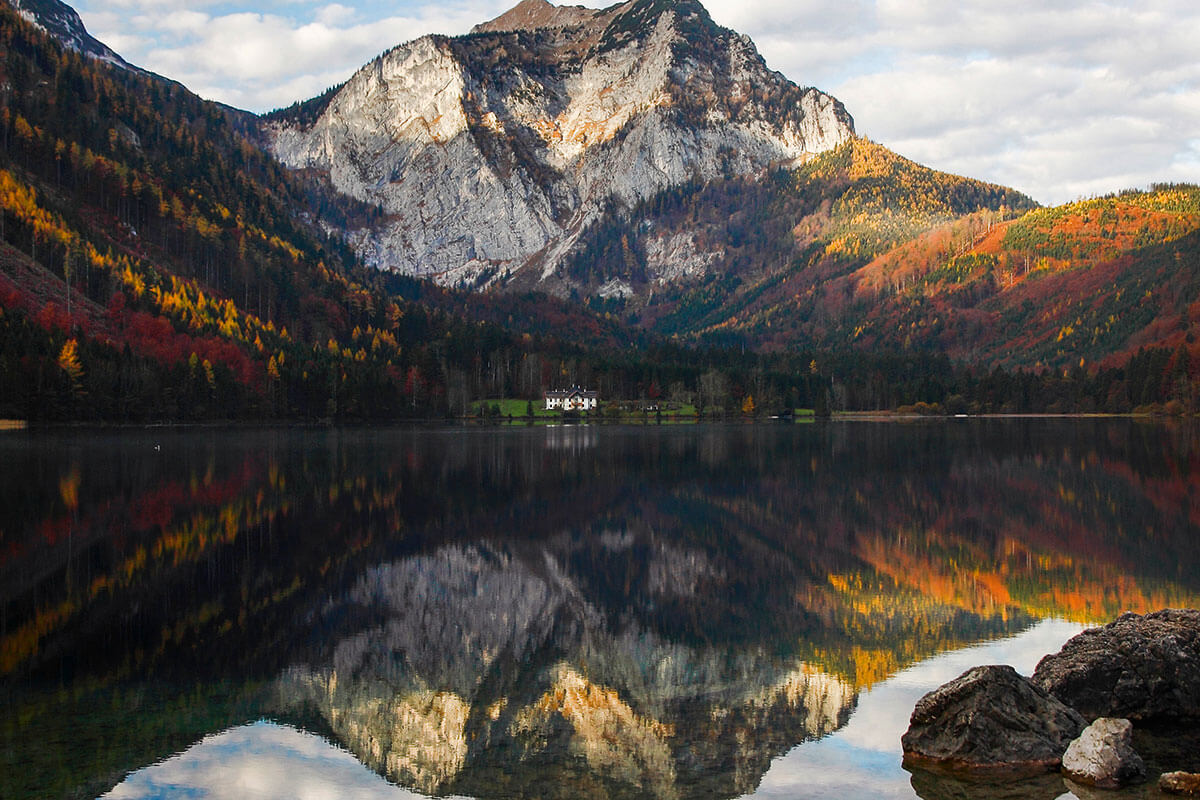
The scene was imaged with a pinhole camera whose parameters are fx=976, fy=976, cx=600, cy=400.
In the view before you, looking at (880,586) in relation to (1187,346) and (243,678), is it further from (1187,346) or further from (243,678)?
(1187,346)

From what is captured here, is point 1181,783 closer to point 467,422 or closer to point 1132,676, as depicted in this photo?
point 1132,676

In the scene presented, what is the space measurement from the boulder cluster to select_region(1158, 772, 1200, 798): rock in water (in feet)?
0.04

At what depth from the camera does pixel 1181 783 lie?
41.1 feet

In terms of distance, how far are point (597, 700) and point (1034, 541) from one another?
2084 cm

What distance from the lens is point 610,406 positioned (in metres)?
188

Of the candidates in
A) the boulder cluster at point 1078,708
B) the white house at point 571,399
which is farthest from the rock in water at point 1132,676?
the white house at point 571,399

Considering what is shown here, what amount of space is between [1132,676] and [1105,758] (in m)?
3.17

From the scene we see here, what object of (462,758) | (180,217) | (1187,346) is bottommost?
(462,758)

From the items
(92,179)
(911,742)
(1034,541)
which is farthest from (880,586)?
(92,179)

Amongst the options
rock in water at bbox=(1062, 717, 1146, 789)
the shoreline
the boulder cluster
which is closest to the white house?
the shoreline

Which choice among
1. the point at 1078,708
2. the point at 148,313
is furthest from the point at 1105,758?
the point at 148,313

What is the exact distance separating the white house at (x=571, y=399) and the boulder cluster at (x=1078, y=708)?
541 ft

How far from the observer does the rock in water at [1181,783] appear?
1241cm

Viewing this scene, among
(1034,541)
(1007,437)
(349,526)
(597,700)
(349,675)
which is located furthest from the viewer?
(1007,437)
